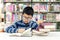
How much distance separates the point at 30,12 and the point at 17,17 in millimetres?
1954

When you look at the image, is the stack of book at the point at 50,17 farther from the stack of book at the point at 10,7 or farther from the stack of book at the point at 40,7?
the stack of book at the point at 10,7

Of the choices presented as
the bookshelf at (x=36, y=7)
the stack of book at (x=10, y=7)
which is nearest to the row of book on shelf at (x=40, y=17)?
the bookshelf at (x=36, y=7)

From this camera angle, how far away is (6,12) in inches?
171

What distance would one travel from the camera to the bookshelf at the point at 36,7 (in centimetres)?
436

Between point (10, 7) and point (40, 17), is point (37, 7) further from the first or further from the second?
point (10, 7)

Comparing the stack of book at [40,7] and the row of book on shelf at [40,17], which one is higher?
the stack of book at [40,7]

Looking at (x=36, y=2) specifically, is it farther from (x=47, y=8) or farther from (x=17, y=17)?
(x=17, y=17)

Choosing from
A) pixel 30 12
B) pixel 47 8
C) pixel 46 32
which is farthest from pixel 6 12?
pixel 46 32

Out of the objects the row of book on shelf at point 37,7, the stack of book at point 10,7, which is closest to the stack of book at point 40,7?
the row of book on shelf at point 37,7

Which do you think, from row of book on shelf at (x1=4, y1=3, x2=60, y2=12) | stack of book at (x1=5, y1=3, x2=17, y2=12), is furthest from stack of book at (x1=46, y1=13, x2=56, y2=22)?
stack of book at (x1=5, y1=3, x2=17, y2=12)

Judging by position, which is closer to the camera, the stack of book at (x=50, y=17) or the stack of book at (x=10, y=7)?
the stack of book at (x=10, y=7)

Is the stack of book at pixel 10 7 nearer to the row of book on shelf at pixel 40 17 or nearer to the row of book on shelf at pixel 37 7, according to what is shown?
the row of book on shelf at pixel 37 7

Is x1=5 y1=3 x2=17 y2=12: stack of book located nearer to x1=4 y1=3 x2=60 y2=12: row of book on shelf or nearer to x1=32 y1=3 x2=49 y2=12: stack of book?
x1=4 y1=3 x2=60 y2=12: row of book on shelf

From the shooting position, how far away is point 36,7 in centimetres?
438
